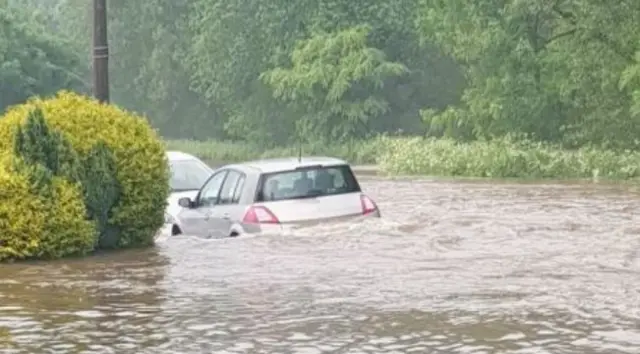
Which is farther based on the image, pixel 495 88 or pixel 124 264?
pixel 495 88

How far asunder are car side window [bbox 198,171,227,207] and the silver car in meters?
0.29

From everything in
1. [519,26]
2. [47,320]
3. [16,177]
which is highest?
[519,26]

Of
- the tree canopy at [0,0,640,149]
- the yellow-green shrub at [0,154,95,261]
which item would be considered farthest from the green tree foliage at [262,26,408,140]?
the yellow-green shrub at [0,154,95,261]

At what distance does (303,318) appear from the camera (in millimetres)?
12375

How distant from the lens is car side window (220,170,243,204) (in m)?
19.5

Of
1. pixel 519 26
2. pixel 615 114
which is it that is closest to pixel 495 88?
pixel 519 26

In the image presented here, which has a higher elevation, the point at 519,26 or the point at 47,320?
the point at 519,26

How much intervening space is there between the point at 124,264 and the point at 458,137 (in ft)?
140

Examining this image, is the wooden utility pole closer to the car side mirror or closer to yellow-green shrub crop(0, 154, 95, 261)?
the car side mirror

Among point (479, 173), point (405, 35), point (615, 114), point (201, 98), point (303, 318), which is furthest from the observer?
point (201, 98)

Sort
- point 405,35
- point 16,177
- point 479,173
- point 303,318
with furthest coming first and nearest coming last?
point 405,35 < point 479,173 < point 16,177 < point 303,318

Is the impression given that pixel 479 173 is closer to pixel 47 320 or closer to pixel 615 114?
pixel 615 114

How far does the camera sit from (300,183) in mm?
18938

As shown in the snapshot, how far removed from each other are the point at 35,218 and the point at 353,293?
4.73 metres
